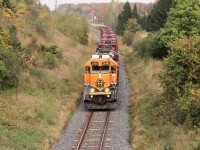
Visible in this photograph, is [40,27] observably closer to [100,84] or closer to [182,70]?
[100,84]

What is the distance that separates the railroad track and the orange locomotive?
806 millimetres

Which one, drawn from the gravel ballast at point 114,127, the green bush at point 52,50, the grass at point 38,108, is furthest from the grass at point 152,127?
the green bush at point 52,50

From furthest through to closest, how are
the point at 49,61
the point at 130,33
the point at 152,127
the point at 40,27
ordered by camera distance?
1. the point at 130,33
2. the point at 40,27
3. the point at 49,61
4. the point at 152,127

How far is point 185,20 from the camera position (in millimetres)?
33438

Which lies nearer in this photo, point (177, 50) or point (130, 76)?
point (177, 50)

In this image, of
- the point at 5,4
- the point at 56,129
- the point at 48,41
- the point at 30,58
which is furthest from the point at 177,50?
the point at 48,41

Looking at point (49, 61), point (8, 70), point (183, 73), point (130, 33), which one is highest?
point (183, 73)

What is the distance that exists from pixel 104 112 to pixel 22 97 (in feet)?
19.4

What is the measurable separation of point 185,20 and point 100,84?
1268 centimetres

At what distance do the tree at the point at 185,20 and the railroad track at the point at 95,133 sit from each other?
504 inches

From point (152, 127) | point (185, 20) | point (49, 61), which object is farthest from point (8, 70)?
point (185, 20)

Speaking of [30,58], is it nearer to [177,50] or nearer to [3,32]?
[3,32]

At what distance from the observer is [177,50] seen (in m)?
21.3

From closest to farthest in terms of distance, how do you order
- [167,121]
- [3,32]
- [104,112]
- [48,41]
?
[167,121], [104,112], [3,32], [48,41]
